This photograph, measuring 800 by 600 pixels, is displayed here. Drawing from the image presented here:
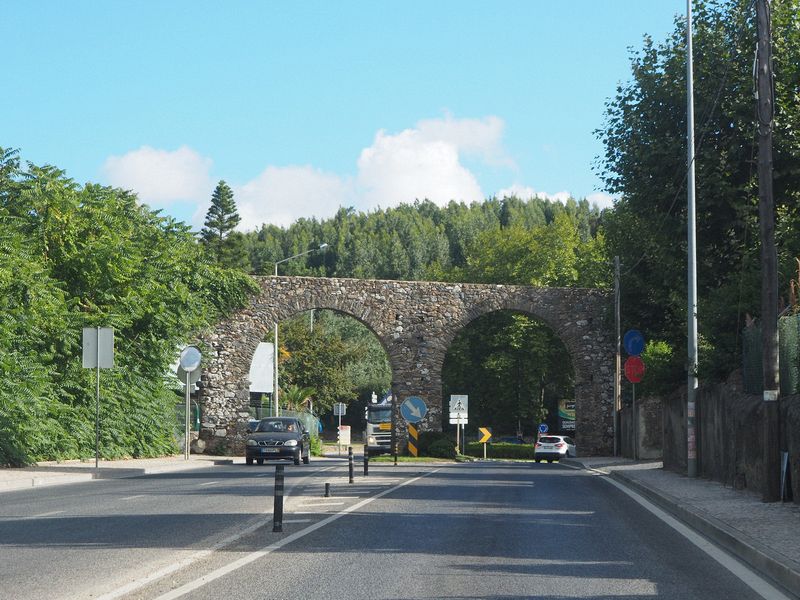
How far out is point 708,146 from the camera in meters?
36.3

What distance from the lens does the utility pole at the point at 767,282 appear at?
58.2 feet

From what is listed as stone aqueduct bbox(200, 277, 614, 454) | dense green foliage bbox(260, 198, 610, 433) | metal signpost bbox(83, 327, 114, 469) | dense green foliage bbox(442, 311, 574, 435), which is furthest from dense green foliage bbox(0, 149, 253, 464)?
dense green foliage bbox(442, 311, 574, 435)

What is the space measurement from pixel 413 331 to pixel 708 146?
48.3ft

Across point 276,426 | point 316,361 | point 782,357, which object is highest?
point 782,357

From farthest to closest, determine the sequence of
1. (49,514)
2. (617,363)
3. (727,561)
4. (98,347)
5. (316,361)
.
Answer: (316,361) → (617,363) → (98,347) → (49,514) → (727,561)

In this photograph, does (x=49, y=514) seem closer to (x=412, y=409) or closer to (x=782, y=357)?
(x=782, y=357)

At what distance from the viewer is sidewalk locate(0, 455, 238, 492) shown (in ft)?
79.8

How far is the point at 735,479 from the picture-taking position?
70.9 feet

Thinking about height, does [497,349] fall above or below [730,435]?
above

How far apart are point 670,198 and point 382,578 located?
29794 mm

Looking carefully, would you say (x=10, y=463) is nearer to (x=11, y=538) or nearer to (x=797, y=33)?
(x=11, y=538)

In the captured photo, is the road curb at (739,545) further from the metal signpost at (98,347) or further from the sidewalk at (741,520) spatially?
the metal signpost at (98,347)

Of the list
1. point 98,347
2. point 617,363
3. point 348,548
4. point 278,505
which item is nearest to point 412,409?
point 98,347

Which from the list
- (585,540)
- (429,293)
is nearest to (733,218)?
(429,293)
